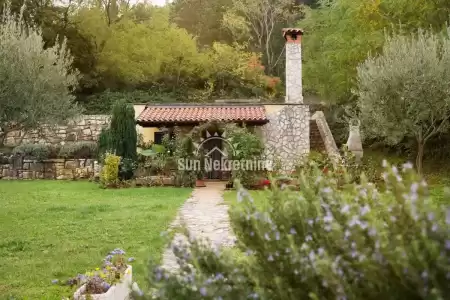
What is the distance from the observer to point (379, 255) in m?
1.94

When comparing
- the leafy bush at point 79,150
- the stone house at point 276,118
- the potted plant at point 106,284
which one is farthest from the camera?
the leafy bush at point 79,150

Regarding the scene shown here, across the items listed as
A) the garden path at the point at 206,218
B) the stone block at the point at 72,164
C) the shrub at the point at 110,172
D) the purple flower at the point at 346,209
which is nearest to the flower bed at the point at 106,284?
the garden path at the point at 206,218

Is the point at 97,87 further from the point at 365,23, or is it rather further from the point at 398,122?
the point at 398,122

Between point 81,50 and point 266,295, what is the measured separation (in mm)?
24224

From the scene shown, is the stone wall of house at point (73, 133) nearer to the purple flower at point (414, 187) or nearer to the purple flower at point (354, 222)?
the purple flower at point (354, 222)

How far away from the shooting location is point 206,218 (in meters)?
9.48

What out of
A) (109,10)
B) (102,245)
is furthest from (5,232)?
(109,10)

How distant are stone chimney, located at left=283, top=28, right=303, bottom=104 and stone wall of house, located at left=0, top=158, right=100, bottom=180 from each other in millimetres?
7957

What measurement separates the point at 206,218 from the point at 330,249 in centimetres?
733

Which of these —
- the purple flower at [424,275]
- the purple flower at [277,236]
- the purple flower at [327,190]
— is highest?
the purple flower at [327,190]

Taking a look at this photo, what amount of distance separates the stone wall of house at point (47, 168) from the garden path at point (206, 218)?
579cm

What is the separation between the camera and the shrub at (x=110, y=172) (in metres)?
15.5

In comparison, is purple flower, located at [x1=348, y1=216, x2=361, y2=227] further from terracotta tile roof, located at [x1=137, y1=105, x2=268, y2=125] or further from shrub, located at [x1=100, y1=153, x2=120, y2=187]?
terracotta tile roof, located at [x1=137, y1=105, x2=268, y2=125]

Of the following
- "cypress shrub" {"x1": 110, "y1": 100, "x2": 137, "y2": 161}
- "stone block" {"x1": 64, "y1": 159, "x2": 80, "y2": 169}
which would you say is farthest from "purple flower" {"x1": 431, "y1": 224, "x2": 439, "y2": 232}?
"stone block" {"x1": 64, "y1": 159, "x2": 80, "y2": 169}
